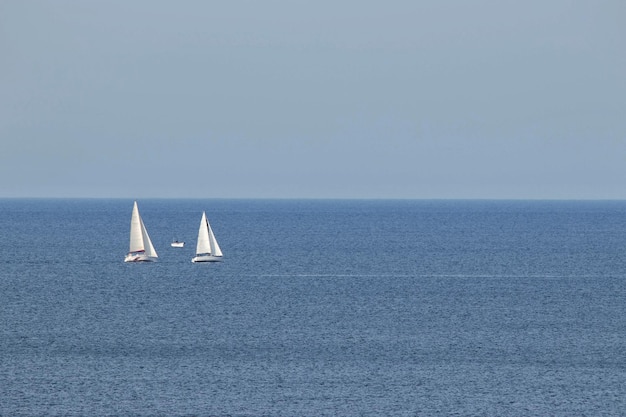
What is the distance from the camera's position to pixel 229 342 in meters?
62.3

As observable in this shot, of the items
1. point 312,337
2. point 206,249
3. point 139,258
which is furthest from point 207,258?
point 312,337

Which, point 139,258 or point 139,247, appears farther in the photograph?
point 139,258

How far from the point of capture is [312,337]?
6412 cm

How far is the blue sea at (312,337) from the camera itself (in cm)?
4731

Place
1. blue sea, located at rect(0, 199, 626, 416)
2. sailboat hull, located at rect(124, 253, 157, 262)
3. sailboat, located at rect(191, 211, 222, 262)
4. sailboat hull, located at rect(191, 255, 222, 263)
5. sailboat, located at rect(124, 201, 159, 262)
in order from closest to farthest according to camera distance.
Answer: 1. blue sea, located at rect(0, 199, 626, 416)
2. sailboat, located at rect(124, 201, 159, 262)
3. sailboat, located at rect(191, 211, 222, 262)
4. sailboat hull, located at rect(124, 253, 157, 262)
5. sailboat hull, located at rect(191, 255, 222, 263)

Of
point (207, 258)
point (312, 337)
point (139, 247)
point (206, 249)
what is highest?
point (139, 247)

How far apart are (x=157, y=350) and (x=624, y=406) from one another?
25366 millimetres

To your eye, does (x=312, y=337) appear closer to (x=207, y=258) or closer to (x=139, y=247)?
(x=207, y=258)

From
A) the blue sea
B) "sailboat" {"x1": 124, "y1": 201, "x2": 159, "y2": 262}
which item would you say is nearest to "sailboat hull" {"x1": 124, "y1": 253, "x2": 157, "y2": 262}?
"sailboat" {"x1": 124, "y1": 201, "x2": 159, "y2": 262}

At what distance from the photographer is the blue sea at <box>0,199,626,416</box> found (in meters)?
47.3

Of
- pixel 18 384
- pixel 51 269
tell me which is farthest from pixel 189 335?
pixel 51 269

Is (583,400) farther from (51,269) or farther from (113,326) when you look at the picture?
(51,269)

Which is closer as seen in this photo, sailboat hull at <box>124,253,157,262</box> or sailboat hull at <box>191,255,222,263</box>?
sailboat hull at <box>124,253,157,262</box>

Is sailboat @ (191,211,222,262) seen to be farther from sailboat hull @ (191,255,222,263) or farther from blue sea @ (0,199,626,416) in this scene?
blue sea @ (0,199,626,416)
